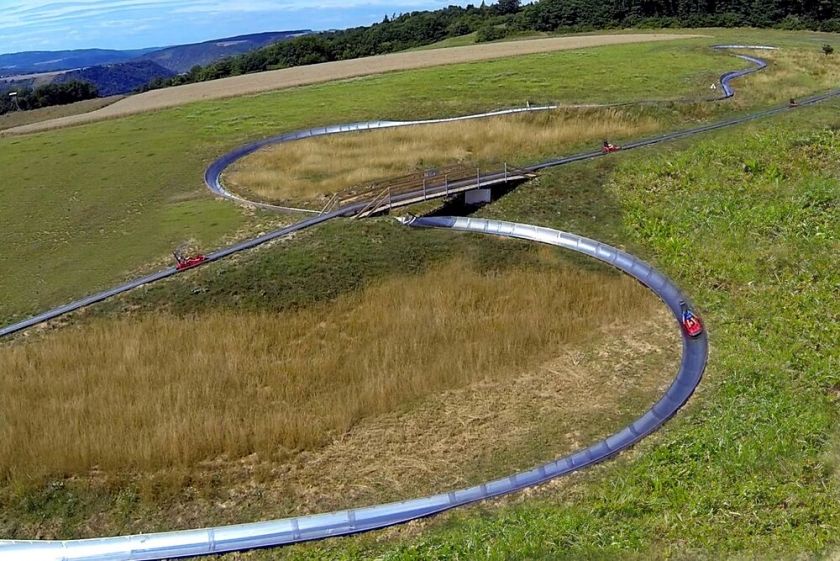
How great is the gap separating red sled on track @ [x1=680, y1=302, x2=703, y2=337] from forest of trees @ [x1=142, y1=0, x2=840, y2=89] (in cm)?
7124

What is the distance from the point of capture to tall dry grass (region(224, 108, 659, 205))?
32.2 meters

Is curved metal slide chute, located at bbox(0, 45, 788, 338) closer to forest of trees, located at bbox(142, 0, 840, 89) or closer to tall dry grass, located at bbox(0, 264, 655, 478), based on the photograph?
tall dry grass, located at bbox(0, 264, 655, 478)

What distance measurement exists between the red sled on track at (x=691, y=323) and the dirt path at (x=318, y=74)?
4900 centimetres

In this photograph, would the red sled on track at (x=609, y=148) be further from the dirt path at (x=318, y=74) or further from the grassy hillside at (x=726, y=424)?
the dirt path at (x=318, y=74)

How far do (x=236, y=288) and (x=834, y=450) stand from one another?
1666 cm

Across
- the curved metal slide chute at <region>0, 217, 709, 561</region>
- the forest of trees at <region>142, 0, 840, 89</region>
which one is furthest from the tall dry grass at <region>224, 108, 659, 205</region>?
the forest of trees at <region>142, 0, 840, 89</region>

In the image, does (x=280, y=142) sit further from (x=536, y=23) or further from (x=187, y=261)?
(x=536, y=23)

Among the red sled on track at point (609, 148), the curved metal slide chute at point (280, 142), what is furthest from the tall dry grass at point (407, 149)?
the red sled on track at point (609, 148)

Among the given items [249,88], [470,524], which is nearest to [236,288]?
[470,524]

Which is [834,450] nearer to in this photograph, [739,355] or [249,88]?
[739,355]

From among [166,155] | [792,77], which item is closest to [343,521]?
[166,155]

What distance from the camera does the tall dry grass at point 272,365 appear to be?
51.0 feet

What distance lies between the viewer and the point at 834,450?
13531 mm

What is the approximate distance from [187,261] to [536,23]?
84165 mm
